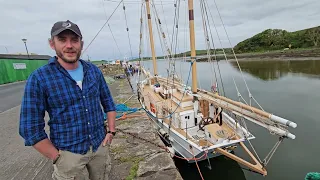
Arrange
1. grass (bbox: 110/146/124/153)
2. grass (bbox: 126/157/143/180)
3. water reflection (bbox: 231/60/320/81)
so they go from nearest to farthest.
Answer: grass (bbox: 126/157/143/180)
grass (bbox: 110/146/124/153)
water reflection (bbox: 231/60/320/81)

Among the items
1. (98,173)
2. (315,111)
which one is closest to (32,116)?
(98,173)

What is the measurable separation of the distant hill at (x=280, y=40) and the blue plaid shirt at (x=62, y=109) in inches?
2959

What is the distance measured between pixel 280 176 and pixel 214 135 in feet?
9.97

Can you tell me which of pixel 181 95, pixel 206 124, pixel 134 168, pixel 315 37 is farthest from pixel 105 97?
pixel 315 37

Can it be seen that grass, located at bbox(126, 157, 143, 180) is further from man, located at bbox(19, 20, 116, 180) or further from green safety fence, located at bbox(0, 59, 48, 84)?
green safety fence, located at bbox(0, 59, 48, 84)

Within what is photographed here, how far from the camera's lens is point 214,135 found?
18.2ft

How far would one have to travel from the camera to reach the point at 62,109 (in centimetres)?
172

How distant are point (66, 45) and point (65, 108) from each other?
58 centimetres

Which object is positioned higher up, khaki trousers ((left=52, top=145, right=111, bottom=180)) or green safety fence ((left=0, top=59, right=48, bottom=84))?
green safety fence ((left=0, top=59, right=48, bottom=84))

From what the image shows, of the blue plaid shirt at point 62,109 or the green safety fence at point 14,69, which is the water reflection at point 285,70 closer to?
the blue plaid shirt at point 62,109

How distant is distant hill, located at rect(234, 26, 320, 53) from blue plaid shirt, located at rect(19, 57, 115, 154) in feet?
247

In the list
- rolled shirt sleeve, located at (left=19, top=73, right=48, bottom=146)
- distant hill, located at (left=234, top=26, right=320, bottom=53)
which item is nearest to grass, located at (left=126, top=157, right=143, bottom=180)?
rolled shirt sleeve, located at (left=19, top=73, right=48, bottom=146)

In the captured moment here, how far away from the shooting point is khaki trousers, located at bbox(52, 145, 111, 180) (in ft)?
6.02

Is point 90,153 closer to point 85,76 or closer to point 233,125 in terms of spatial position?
point 85,76
